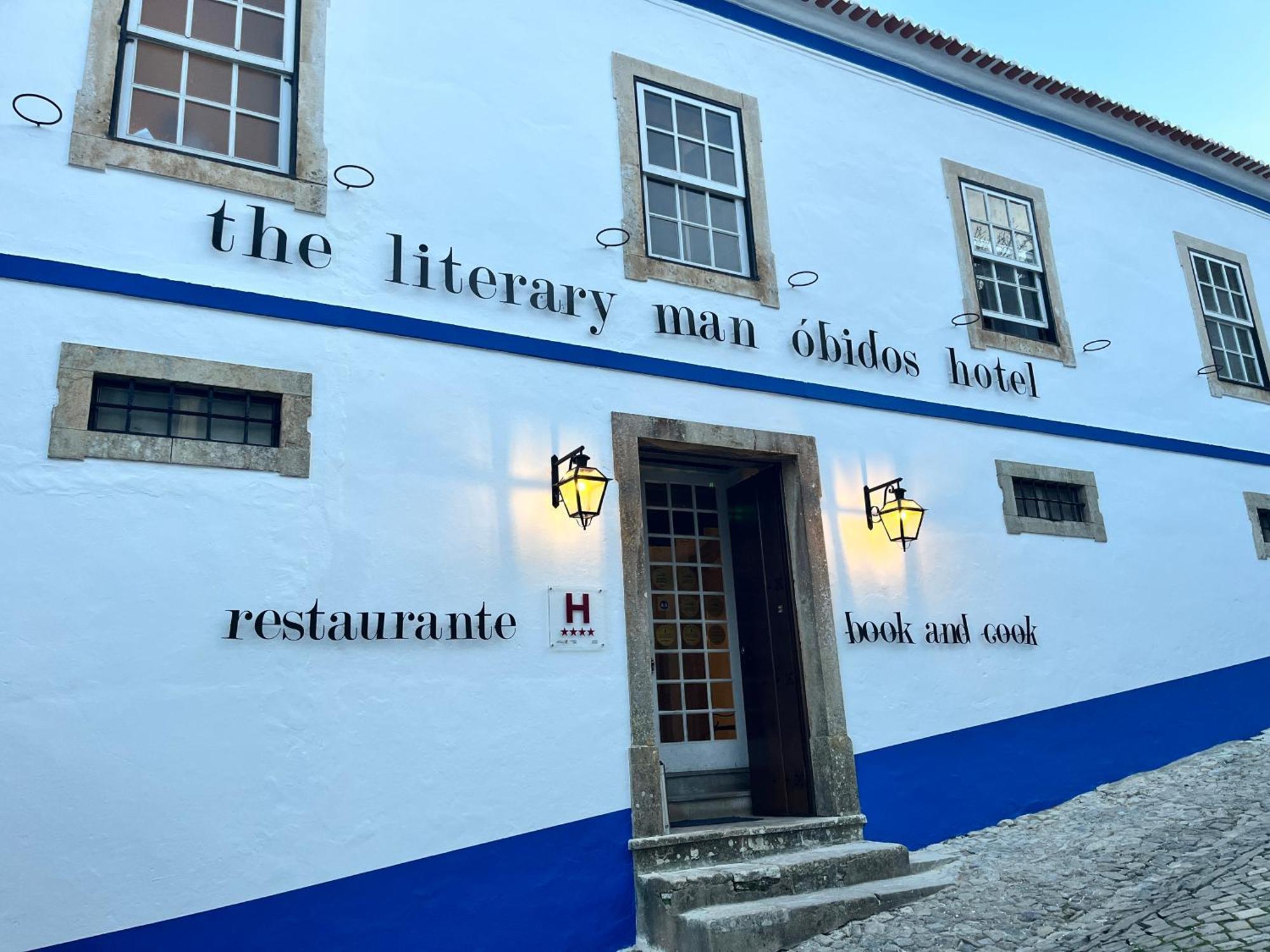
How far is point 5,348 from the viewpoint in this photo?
14.1 ft

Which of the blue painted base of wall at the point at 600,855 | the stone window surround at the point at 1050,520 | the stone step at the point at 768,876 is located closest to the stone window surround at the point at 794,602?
the blue painted base of wall at the point at 600,855

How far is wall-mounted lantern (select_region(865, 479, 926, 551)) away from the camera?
247 inches

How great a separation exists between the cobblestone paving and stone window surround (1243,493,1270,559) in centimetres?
228

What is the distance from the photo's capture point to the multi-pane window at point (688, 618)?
6512 mm

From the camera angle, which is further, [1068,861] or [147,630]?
[1068,861]

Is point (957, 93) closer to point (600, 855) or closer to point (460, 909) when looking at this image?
point (600, 855)

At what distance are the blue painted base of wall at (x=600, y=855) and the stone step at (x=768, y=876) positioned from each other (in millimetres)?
267

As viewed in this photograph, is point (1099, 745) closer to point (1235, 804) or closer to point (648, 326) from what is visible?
point (1235, 804)

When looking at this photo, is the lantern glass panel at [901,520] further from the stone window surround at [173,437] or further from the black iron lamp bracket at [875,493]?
the stone window surround at [173,437]

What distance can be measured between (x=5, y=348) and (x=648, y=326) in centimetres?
323

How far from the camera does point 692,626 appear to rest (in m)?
6.65

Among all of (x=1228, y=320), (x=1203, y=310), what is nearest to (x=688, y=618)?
(x=1203, y=310)

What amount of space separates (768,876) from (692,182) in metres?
4.12

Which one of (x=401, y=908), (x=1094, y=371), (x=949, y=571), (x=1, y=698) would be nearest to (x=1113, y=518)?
(x=1094, y=371)
